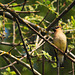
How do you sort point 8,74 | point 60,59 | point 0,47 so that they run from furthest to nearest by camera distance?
point 0,47 → point 60,59 → point 8,74

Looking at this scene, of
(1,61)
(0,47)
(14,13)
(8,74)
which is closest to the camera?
(14,13)

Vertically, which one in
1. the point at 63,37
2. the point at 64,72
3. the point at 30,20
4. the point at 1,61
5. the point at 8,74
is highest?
the point at 30,20

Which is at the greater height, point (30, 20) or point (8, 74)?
point (30, 20)

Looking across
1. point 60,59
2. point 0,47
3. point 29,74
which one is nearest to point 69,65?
point 29,74

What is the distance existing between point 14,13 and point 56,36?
222 cm

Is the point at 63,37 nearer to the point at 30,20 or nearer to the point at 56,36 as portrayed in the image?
the point at 56,36

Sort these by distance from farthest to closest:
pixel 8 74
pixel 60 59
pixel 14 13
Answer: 1. pixel 60 59
2. pixel 8 74
3. pixel 14 13

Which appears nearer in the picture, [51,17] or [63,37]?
[63,37]

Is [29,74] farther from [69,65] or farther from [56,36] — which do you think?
[56,36]

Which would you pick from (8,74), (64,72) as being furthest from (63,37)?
(64,72)

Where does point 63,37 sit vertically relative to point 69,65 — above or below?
above

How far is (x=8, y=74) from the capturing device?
149 inches

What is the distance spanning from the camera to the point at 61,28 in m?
4.02

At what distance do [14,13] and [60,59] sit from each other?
2.82 metres
